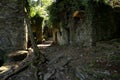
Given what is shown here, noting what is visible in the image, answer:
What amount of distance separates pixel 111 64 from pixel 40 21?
9523 mm

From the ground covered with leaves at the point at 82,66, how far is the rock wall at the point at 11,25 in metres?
2.51

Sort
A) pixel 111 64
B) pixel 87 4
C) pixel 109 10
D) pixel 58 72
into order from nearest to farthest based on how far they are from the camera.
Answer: pixel 111 64, pixel 58 72, pixel 87 4, pixel 109 10

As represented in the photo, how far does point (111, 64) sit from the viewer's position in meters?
5.18

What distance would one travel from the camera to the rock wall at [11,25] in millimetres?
8914

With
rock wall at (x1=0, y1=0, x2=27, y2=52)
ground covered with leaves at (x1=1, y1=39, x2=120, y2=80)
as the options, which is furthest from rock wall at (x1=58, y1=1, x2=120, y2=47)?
rock wall at (x1=0, y1=0, x2=27, y2=52)

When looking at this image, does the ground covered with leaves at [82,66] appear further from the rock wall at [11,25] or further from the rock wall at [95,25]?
the rock wall at [11,25]

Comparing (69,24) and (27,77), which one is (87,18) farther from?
(27,77)

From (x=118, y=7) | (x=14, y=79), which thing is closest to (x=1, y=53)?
(x=14, y=79)

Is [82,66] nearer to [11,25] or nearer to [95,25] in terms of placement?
[95,25]

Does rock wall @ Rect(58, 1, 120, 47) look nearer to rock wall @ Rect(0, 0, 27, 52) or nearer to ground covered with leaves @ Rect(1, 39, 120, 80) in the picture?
ground covered with leaves @ Rect(1, 39, 120, 80)

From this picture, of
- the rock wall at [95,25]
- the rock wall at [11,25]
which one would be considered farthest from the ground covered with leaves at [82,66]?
the rock wall at [11,25]

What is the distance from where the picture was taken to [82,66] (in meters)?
5.45

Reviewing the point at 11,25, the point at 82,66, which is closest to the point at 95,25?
the point at 82,66

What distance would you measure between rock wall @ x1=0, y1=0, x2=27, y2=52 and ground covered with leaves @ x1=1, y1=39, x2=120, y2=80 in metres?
2.51
